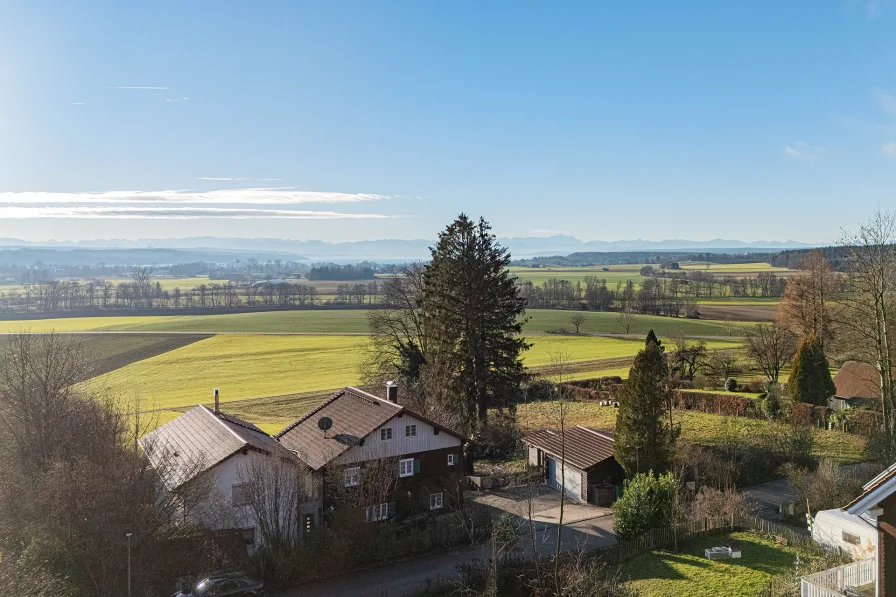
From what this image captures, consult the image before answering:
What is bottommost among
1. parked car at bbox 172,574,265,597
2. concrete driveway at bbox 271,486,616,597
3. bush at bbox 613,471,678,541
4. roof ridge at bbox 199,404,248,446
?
concrete driveway at bbox 271,486,616,597

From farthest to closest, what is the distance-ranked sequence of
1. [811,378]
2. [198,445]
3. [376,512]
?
[811,378], [198,445], [376,512]

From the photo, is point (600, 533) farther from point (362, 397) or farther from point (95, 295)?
point (95, 295)

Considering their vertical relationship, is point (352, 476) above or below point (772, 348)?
below

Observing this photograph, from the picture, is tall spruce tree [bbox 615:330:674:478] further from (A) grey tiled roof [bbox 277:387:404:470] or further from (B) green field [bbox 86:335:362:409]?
(B) green field [bbox 86:335:362:409]

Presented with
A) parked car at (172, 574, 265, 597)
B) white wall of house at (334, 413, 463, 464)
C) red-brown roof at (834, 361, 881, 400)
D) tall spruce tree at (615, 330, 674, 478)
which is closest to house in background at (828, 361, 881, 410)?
red-brown roof at (834, 361, 881, 400)

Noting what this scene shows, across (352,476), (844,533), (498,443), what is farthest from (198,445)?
(844,533)

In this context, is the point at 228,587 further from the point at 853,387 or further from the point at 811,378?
the point at 853,387

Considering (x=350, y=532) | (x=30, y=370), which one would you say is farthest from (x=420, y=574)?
(x=30, y=370)
